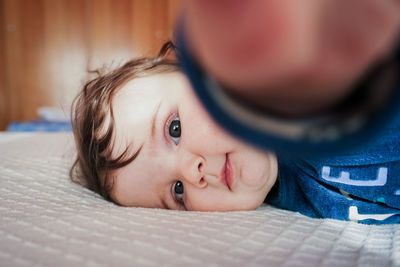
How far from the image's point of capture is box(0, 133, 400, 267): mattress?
38 cm

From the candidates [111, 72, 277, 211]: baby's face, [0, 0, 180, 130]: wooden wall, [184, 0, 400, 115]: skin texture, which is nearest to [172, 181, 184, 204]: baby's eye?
[111, 72, 277, 211]: baby's face

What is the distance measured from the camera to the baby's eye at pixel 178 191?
0.68 metres

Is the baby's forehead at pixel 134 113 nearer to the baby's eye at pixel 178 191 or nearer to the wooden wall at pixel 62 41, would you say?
the baby's eye at pixel 178 191

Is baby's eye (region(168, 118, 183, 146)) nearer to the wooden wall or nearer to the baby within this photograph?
the baby

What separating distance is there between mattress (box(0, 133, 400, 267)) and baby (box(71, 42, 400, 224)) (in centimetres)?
5

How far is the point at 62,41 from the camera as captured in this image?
3197 mm

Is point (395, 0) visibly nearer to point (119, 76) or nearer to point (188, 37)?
point (188, 37)

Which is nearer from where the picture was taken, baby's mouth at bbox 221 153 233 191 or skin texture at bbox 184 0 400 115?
skin texture at bbox 184 0 400 115

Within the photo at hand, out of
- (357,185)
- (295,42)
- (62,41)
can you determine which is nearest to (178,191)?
(357,185)

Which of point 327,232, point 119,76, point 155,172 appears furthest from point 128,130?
point 327,232

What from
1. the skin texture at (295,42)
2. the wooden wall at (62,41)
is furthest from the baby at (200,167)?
the wooden wall at (62,41)

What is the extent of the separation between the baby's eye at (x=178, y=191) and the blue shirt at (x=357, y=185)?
0.62 feet

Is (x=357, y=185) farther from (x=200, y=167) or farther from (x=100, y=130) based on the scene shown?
(x=100, y=130)

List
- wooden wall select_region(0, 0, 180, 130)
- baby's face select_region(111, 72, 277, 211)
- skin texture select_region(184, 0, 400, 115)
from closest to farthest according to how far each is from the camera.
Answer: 1. skin texture select_region(184, 0, 400, 115)
2. baby's face select_region(111, 72, 277, 211)
3. wooden wall select_region(0, 0, 180, 130)
